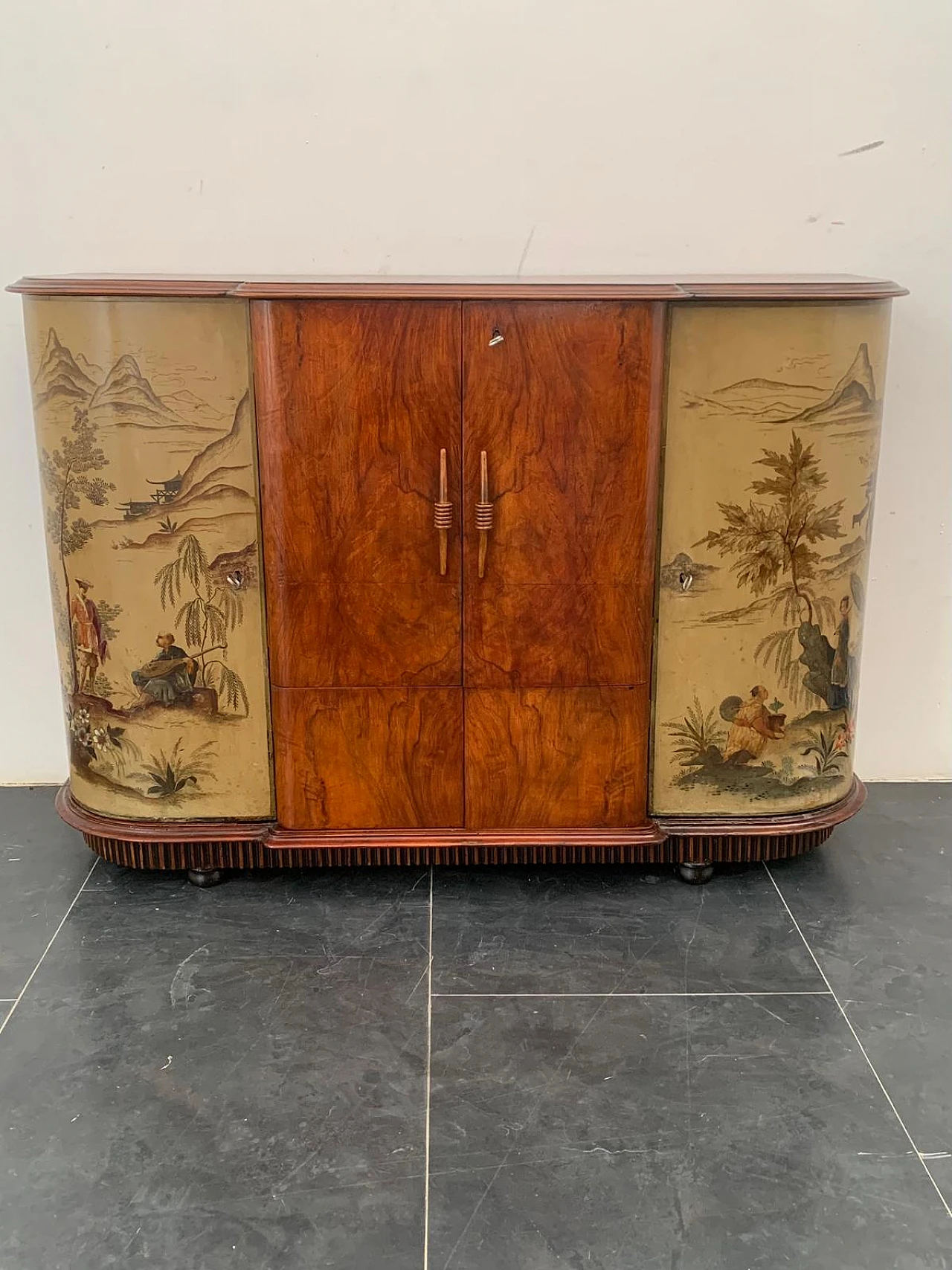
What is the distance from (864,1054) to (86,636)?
1561mm

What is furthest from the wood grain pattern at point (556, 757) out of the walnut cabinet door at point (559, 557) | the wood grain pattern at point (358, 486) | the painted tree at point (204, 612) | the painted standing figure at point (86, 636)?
the painted standing figure at point (86, 636)

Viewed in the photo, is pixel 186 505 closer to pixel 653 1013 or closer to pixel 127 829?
pixel 127 829

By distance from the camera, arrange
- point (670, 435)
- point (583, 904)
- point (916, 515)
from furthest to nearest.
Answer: point (916, 515)
point (583, 904)
point (670, 435)

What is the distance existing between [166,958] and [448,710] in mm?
680

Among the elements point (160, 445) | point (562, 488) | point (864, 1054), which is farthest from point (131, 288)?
point (864, 1054)

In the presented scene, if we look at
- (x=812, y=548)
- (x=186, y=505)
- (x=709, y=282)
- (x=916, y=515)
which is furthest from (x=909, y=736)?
(x=186, y=505)

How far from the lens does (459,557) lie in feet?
7.13

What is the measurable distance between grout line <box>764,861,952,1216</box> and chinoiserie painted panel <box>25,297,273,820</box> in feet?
3.41

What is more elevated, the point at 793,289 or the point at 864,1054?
the point at 793,289

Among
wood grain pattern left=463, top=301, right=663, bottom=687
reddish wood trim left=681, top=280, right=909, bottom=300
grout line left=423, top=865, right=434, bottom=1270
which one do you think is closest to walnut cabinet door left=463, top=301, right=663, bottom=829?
wood grain pattern left=463, top=301, right=663, bottom=687

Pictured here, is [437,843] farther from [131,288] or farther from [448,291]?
[131,288]

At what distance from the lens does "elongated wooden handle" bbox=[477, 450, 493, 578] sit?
2.11m

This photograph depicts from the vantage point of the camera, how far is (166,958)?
2.16 m

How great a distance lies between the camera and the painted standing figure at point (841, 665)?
231 cm
